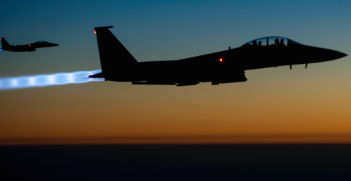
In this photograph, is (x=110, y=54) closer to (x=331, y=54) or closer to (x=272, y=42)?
(x=272, y=42)

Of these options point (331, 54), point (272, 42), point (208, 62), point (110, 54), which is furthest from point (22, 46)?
point (331, 54)

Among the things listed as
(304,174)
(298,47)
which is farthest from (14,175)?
(298,47)

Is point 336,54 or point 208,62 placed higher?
point 208,62

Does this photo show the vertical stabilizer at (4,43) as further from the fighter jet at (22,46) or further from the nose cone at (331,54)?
the nose cone at (331,54)

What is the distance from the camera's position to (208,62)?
29.3 metres

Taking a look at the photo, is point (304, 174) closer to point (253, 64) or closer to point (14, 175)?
point (14, 175)

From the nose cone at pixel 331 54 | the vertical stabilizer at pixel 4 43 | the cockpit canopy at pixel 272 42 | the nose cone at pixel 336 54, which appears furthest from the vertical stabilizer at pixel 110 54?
the vertical stabilizer at pixel 4 43

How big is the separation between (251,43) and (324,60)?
258 inches

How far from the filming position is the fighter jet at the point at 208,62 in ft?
92.1

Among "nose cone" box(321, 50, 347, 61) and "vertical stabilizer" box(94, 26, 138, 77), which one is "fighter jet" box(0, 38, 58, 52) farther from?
"nose cone" box(321, 50, 347, 61)

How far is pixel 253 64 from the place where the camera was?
28531 millimetres

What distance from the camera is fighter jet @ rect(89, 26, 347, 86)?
92.1 ft

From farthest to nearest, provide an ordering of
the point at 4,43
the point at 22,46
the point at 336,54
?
the point at 4,43 → the point at 22,46 → the point at 336,54

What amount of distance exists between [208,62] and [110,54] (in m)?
10.2
